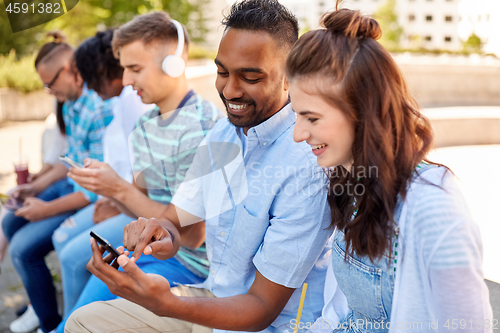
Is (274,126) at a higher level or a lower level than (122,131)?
higher

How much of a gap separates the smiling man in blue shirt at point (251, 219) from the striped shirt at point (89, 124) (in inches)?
48.5

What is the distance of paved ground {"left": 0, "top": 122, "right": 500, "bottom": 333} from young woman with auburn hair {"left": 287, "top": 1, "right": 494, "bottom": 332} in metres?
0.26

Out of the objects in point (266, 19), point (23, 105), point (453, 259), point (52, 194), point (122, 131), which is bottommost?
point (23, 105)

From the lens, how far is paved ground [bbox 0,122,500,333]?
7.95ft

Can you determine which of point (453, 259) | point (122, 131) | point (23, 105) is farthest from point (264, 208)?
point (23, 105)

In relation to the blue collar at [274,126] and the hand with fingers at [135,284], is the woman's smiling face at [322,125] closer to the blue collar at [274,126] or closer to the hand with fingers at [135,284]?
the blue collar at [274,126]

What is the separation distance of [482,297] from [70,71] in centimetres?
311

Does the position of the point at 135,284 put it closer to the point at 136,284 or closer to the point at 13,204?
the point at 136,284

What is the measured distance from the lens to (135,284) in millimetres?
1284

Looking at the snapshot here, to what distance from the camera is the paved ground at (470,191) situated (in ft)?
7.95

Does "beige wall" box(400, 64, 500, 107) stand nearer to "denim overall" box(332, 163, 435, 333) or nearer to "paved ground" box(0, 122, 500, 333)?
"paved ground" box(0, 122, 500, 333)

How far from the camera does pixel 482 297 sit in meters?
1.08

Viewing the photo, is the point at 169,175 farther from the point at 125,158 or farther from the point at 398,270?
the point at 398,270

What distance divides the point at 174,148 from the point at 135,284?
3.72ft
